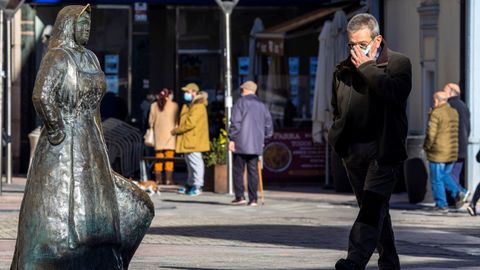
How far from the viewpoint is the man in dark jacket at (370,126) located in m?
9.20

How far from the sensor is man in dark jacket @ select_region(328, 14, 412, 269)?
9.20m

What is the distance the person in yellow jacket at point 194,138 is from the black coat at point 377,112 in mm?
13511

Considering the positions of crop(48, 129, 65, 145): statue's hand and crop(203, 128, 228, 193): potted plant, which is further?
crop(203, 128, 228, 193): potted plant

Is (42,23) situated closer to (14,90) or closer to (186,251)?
(14,90)

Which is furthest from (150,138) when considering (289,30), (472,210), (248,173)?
(472,210)

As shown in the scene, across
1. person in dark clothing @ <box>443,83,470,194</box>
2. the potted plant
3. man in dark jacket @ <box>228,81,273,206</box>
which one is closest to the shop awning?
the potted plant

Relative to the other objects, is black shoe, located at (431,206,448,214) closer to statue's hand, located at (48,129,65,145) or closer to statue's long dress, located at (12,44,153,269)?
statue's long dress, located at (12,44,153,269)

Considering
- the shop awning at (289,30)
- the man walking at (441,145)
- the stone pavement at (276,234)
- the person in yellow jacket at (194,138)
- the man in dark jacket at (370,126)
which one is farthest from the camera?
the shop awning at (289,30)

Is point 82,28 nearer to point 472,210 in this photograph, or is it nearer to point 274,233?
point 274,233

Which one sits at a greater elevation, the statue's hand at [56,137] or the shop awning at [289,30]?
the shop awning at [289,30]

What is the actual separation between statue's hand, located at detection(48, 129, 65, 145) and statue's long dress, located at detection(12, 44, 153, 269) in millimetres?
29

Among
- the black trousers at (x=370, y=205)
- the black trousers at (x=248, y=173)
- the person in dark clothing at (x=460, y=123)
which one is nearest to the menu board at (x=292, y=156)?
the black trousers at (x=248, y=173)

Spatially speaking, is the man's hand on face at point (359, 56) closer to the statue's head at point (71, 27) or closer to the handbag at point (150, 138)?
the statue's head at point (71, 27)

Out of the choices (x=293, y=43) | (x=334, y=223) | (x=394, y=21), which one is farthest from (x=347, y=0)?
(x=334, y=223)
